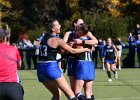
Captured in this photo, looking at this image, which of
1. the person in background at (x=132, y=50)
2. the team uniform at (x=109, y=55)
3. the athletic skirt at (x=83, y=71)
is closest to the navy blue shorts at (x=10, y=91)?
the athletic skirt at (x=83, y=71)

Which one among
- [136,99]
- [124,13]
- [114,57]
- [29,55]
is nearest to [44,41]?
[136,99]

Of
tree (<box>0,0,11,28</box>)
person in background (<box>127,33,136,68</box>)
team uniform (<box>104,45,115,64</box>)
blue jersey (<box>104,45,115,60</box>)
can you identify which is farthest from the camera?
tree (<box>0,0,11,28</box>)

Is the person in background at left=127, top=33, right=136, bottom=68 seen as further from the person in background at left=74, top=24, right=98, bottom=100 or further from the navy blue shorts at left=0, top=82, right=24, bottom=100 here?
the navy blue shorts at left=0, top=82, right=24, bottom=100

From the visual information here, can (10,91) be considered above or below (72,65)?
below

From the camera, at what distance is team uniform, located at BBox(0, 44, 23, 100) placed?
9336mm

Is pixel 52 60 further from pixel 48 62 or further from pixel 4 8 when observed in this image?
pixel 4 8

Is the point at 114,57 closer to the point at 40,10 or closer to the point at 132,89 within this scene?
the point at 132,89

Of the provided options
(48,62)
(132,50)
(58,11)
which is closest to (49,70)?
(48,62)

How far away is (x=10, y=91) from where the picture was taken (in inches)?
368

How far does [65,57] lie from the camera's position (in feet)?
43.7

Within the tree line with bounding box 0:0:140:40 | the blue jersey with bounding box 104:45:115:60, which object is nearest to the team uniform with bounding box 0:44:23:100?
the blue jersey with bounding box 104:45:115:60

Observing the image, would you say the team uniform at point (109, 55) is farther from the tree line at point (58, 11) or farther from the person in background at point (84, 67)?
the tree line at point (58, 11)

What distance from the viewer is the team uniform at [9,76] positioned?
30.6 feet

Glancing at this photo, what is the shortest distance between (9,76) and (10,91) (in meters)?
0.26
